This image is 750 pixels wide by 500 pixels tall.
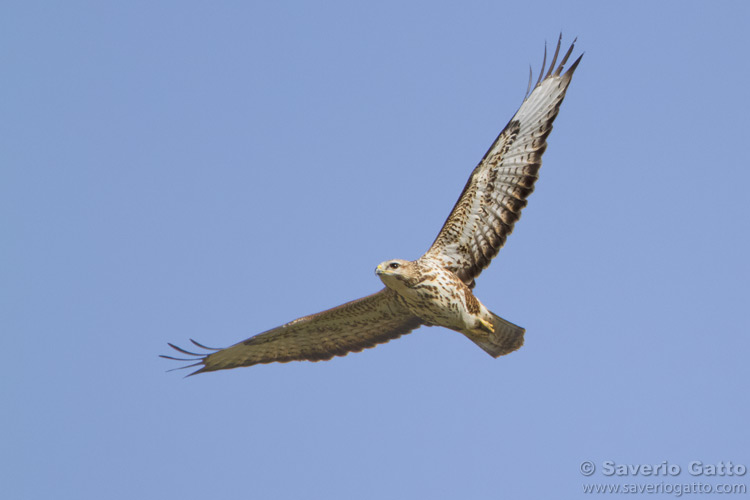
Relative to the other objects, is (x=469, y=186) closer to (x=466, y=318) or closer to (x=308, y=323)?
(x=466, y=318)

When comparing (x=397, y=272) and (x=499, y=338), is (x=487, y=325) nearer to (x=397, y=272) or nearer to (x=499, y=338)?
(x=499, y=338)

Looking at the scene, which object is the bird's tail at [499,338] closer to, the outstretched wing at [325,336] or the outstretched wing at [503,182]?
the outstretched wing at [503,182]

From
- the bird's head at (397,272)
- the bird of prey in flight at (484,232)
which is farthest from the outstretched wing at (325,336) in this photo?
the bird's head at (397,272)

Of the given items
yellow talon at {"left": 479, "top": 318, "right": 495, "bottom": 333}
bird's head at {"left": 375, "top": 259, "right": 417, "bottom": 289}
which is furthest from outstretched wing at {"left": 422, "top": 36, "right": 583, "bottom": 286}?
bird's head at {"left": 375, "top": 259, "right": 417, "bottom": 289}

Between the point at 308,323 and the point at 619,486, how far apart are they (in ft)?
14.8

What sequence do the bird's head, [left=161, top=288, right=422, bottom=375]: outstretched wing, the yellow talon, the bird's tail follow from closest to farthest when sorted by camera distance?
the bird's head < the yellow talon < the bird's tail < [left=161, top=288, right=422, bottom=375]: outstretched wing

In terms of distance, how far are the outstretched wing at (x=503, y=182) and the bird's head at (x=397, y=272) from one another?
70 cm

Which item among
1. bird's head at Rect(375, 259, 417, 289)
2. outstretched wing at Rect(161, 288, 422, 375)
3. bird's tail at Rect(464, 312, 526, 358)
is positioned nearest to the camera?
bird's head at Rect(375, 259, 417, 289)

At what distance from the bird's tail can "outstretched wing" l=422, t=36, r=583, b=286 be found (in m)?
0.65

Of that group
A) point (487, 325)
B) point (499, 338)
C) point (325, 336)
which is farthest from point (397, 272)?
point (325, 336)

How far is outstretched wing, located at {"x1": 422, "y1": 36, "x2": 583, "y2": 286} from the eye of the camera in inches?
435

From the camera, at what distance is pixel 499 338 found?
11320 millimetres

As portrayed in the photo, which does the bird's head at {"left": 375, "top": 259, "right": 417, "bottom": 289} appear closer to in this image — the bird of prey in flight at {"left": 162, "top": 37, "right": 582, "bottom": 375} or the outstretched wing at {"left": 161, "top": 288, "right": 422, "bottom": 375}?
the bird of prey in flight at {"left": 162, "top": 37, "right": 582, "bottom": 375}

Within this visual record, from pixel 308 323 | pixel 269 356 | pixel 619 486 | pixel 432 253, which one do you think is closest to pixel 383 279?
pixel 432 253
